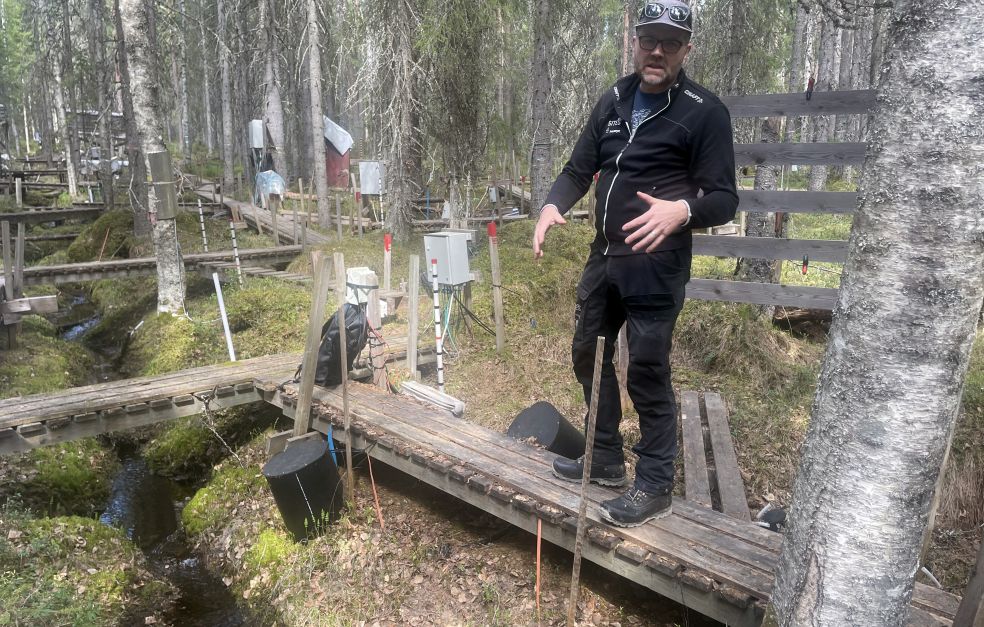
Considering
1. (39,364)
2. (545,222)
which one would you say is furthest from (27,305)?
(545,222)

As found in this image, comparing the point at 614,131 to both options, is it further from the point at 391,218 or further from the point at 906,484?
the point at 391,218

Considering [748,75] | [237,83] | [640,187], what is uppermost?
[237,83]

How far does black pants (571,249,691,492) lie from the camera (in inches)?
118

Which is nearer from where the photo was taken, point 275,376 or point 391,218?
point 275,376

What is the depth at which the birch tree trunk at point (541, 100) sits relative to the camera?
35.7ft

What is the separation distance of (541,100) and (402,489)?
26.4 feet

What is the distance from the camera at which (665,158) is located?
290cm

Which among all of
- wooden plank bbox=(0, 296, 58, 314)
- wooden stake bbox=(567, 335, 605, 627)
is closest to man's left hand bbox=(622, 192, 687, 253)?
wooden stake bbox=(567, 335, 605, 627)

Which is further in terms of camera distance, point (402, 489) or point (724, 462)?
point (402, 489)

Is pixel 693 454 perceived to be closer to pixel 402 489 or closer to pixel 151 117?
pixel 402 489

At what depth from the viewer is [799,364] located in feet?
22.8

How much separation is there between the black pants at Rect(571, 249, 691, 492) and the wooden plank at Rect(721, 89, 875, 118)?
2245 mm

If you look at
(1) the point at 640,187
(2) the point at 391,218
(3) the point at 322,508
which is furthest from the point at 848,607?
(2) the point at 391,218

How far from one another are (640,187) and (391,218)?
9.22 meters
